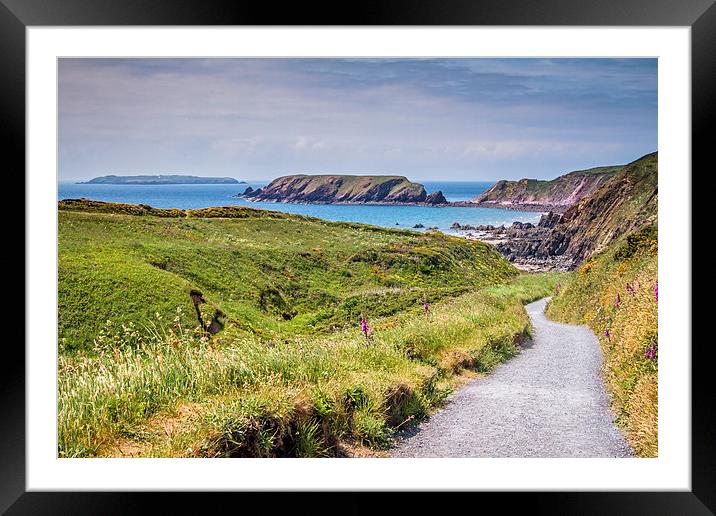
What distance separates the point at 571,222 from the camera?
17.0 meters

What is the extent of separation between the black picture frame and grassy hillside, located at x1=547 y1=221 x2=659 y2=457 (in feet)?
2.26

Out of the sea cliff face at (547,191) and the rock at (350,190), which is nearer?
the sea cliff face at (547,191)

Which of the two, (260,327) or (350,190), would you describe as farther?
(260,327)

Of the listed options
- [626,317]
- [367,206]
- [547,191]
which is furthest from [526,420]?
[547,191]

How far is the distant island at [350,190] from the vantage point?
1647cm

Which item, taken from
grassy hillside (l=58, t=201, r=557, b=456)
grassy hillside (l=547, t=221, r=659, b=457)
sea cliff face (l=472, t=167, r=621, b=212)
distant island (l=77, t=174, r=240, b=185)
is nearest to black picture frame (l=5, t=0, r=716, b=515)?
grassy hillside (l=58, t=201, r=557, b=456)

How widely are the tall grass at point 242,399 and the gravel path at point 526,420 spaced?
0.27 meters

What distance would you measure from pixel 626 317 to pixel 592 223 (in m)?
10.1

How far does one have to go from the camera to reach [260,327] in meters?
19.3
